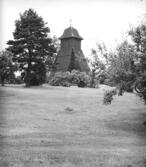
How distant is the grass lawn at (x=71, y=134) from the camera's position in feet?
36.6

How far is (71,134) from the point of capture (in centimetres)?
1594

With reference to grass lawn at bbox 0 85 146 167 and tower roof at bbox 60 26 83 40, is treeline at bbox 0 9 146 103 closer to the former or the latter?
grass lawn at bbox 0 85 146 167

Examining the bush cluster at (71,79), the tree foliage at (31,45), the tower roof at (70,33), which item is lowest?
the bush cluster at (71,79)

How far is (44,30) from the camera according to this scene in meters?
44.0

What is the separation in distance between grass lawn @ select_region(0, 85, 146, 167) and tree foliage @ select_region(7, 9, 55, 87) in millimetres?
14654

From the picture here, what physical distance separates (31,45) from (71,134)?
91.1 feet

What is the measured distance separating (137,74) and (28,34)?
2671cm

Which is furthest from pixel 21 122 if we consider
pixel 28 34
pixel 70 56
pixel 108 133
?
pixel 70 56

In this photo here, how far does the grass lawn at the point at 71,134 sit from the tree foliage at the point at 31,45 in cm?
1465

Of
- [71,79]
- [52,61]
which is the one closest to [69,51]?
[71,79]

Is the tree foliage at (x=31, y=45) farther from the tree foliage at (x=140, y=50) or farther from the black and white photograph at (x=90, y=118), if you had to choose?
the tree foliage at (x=140, y=50)

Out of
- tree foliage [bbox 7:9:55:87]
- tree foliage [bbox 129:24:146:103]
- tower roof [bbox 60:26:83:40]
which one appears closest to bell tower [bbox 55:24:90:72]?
tower roof [bbox 60:26:83:40]

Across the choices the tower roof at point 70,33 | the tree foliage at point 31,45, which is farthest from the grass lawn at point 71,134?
the tower roof at point 70,33

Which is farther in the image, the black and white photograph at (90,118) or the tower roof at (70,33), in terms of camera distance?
the tower roof at (70,33)
